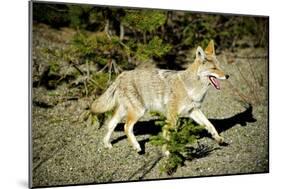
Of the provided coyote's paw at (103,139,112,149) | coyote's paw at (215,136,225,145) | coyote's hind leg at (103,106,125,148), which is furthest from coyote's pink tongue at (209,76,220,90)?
coyote's paw at (103,139,112,149)

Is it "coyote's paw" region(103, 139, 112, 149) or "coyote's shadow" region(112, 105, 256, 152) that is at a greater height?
"coyote's shadow" region(112, 105, 256, 152)

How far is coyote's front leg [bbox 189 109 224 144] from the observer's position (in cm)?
303

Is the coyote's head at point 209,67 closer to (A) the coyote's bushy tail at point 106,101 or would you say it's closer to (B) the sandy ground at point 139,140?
(B) the sandy ground at point 139,140

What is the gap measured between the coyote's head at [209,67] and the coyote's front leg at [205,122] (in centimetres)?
20

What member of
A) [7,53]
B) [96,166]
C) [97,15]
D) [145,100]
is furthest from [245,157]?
[7,53]

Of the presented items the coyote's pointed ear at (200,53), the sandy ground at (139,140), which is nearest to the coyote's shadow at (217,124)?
the sandy ground at (139,140)

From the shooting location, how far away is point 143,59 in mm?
2938

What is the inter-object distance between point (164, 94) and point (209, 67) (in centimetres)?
34

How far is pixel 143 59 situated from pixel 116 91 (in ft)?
0.85

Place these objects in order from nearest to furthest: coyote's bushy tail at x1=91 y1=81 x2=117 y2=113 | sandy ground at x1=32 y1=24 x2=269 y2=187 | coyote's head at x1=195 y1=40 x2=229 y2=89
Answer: sandy ground at x1=32 y1=24 x2=269 y2=187, coyote's bushy tail at x1=91 y1=81 x2=117 y2=113, coyote's head at x1=195 y1=40 x2=229 y2=89

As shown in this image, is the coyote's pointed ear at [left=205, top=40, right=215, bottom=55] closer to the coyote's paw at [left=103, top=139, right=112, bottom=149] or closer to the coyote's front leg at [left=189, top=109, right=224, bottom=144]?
the coyote's front leg at [left=189, top=109, right=224, bottom=144]

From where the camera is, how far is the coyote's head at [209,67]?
302cm

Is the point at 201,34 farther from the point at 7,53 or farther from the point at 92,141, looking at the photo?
the point at 7,53

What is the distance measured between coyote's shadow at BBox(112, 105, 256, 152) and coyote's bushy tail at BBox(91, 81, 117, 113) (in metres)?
0.14
